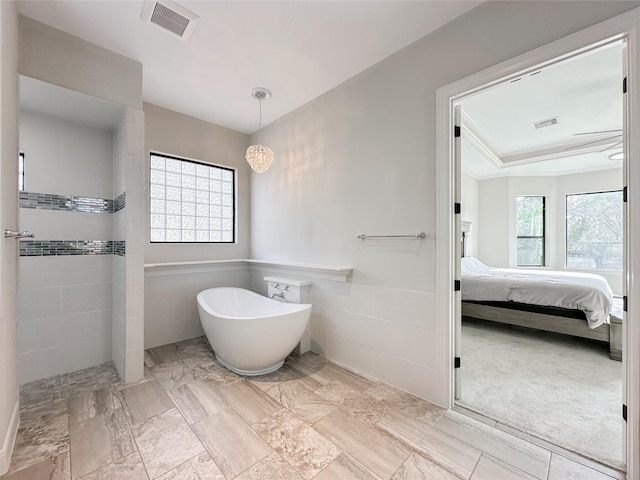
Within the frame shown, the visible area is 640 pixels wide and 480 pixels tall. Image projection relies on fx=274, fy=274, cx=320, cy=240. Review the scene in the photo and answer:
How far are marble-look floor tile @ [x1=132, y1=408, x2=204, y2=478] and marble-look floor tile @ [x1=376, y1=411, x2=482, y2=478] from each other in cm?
109

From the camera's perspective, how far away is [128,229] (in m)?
2.18

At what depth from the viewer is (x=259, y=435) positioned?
5.18ft

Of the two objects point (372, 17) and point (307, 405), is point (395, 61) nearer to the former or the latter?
point (372, 17)

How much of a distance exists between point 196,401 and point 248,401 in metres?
0.37

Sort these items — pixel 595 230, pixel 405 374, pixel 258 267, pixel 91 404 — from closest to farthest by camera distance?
pixel 91 404 < pixel 405 374 < pixel 258 267 < pixel 595 230

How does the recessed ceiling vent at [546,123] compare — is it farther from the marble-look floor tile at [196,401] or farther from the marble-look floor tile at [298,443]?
the marble-look floor tile at [196,401]

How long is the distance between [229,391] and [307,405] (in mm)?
625

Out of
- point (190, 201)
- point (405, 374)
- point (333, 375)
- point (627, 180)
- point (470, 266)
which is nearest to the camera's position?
point (627, 180)

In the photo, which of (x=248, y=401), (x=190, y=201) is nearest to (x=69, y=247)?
(x=190, y=201)

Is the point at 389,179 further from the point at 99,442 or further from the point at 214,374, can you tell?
the point at 99,442

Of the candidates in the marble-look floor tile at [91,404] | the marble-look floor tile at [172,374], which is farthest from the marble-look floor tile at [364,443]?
the marble-look floor tile at [91,404]

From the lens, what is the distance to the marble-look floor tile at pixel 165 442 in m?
1.38

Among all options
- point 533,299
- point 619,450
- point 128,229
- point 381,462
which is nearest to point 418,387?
point 381,462

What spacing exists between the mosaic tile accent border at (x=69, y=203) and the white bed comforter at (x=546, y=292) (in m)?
4.14
